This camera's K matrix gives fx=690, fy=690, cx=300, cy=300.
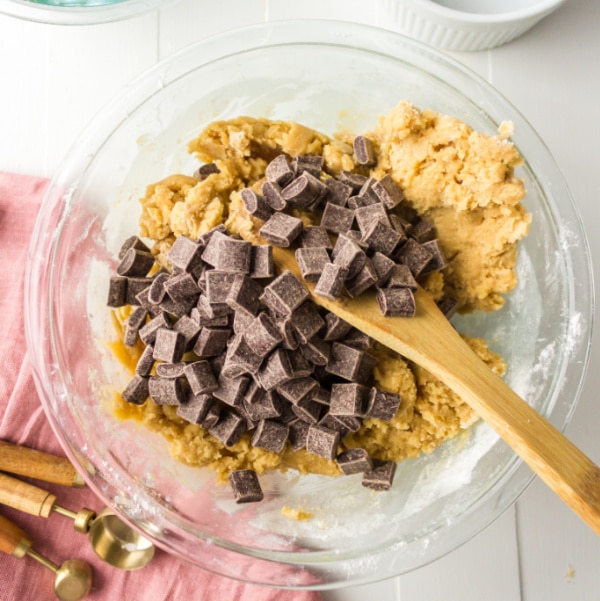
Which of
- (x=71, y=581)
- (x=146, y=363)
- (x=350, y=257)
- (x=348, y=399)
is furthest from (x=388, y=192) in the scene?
(x=71, y=581)

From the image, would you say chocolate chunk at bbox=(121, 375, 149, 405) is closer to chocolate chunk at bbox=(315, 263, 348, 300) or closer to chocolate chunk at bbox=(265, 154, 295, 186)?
chocolate chunk at bbox=(315, 263, 348, 300)

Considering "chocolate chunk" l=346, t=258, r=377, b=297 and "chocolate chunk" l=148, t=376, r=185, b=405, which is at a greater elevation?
"chocolate chunk" l=346, t=258, r=377, b=297

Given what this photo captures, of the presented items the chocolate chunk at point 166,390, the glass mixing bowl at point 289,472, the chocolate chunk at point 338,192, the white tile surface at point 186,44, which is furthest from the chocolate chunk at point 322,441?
the white tile surface at point 186,44

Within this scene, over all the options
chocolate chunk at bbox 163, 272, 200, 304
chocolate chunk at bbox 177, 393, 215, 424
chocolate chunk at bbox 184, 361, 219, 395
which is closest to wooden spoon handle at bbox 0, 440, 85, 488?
chocolate chunk at bbox 177, 393, 215, 424

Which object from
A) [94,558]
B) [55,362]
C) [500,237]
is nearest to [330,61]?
[500,237]

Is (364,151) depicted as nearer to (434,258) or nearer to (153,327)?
(434,258)

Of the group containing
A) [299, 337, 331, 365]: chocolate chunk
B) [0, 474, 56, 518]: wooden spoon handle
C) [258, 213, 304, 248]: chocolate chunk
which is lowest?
[0, 474, 56, 518]: wooden spoon handle

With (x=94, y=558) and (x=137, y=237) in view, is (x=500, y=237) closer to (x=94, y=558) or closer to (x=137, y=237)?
(x=137, y=237)

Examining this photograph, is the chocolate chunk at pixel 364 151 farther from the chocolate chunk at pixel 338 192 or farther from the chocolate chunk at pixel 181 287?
the chocolate chunk at pixel 181 287
